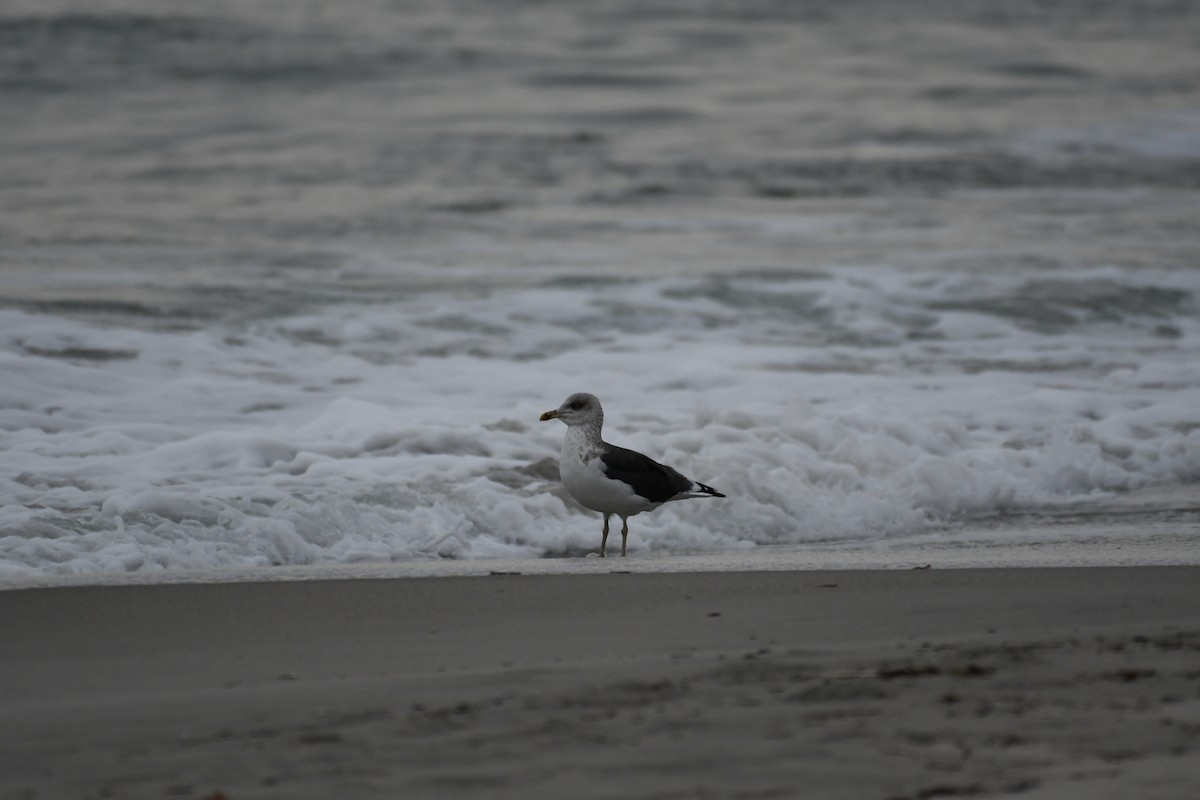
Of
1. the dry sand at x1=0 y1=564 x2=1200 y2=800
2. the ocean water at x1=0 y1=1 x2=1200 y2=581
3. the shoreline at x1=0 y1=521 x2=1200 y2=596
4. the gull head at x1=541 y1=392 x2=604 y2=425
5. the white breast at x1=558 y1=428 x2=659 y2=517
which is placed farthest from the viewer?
the ocean water at x1=0 y1=1 x2=1200 y2=581

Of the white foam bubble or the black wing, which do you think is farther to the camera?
the white foam bubble

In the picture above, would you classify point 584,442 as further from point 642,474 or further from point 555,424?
point 555,424

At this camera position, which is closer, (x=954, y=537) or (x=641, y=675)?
(x=641, y=675)

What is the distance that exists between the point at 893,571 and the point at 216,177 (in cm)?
1367

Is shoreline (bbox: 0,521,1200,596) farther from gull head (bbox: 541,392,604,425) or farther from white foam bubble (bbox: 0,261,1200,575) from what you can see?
gull head (bbox: 541,392,604,425)

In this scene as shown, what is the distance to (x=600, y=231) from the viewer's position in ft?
52.5

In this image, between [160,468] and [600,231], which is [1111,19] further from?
[160,468]

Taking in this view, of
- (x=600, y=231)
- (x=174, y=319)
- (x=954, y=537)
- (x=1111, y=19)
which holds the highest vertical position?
(x=1111, y=19)

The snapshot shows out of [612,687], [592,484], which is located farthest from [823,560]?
[612,687]

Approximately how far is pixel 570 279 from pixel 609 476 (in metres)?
7.80

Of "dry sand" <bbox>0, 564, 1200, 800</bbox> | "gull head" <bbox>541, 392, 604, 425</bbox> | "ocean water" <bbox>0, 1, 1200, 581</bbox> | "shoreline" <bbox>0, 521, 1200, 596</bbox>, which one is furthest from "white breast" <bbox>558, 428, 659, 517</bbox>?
"dry sand" <bbox>0, 564, 1200, 800</bbox>

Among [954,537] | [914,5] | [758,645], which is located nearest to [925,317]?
[954,537]

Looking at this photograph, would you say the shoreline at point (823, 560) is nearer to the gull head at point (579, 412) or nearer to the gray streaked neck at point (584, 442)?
the gray streaked neck at point (584, 442)

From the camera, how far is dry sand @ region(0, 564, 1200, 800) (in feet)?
9.50
